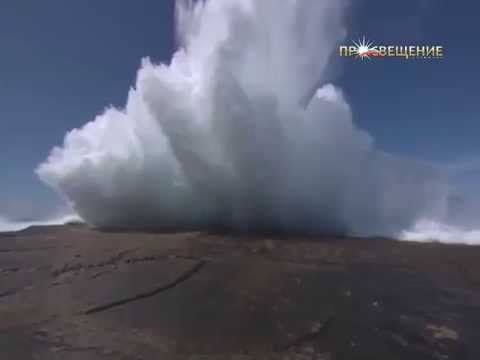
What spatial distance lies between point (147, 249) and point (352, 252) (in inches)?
323

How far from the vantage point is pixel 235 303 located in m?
7.06

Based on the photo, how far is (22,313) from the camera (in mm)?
6426

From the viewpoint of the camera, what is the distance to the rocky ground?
527cm

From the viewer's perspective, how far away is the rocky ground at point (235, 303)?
5273 mm

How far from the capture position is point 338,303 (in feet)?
24.0

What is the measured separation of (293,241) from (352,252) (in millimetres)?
2916

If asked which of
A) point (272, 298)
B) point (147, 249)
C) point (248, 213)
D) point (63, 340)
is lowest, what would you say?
point (63, 340)

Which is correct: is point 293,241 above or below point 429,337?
above

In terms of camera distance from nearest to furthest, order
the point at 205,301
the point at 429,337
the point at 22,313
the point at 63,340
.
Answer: the point at 63,340 → the point at 429,337 → the point at 22,313 → the point at 205,301

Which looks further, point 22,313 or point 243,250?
point 243,250

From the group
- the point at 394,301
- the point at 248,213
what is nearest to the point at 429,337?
the point at 394,301

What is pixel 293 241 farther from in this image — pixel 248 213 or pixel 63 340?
pixel 63 340

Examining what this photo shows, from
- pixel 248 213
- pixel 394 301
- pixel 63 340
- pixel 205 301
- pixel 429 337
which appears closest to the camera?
pixel 63 340

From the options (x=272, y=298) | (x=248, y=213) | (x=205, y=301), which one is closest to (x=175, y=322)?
(x=205, y=301)
